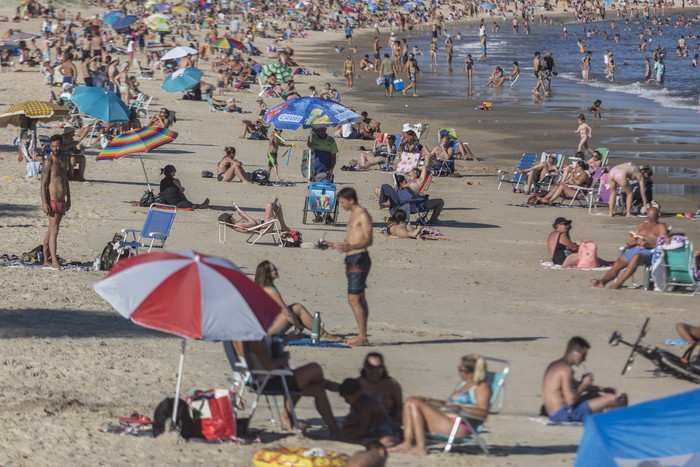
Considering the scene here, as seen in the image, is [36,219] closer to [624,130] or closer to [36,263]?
[36,263]

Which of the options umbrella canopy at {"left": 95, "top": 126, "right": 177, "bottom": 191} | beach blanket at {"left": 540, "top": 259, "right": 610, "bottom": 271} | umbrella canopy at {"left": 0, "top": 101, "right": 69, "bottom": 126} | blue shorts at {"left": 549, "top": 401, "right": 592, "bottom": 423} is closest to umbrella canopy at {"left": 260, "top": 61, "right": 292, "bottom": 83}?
umbrella canopy at {"left": 0, "top": 101, "right": 69, "bottom": 126}

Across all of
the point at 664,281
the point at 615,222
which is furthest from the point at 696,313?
the point at 615,222

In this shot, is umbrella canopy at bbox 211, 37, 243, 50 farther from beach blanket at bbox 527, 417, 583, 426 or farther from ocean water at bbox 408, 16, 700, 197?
beach blanket at bbox 527, 417, 583, 426

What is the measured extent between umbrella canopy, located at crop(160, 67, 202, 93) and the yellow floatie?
23267 millimetres

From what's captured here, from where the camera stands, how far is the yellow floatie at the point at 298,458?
22.4 ft

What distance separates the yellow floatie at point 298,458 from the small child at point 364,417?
2.37 ft


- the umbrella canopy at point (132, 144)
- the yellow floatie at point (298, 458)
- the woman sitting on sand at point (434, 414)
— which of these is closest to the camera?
the yellow floatie at point (298, 458)

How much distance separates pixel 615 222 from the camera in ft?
57.0

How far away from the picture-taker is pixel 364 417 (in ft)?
25.5

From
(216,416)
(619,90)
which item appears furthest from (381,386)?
(619,90)

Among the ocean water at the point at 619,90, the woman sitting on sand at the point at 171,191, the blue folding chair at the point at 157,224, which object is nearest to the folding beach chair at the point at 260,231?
the blue folding chair at the point at 157,224

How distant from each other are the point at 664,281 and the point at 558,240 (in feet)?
5.61

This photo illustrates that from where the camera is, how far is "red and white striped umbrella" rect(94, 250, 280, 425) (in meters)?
7.07

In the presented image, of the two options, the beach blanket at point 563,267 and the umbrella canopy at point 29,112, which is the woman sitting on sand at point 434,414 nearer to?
the beach blanket at point 563,267
